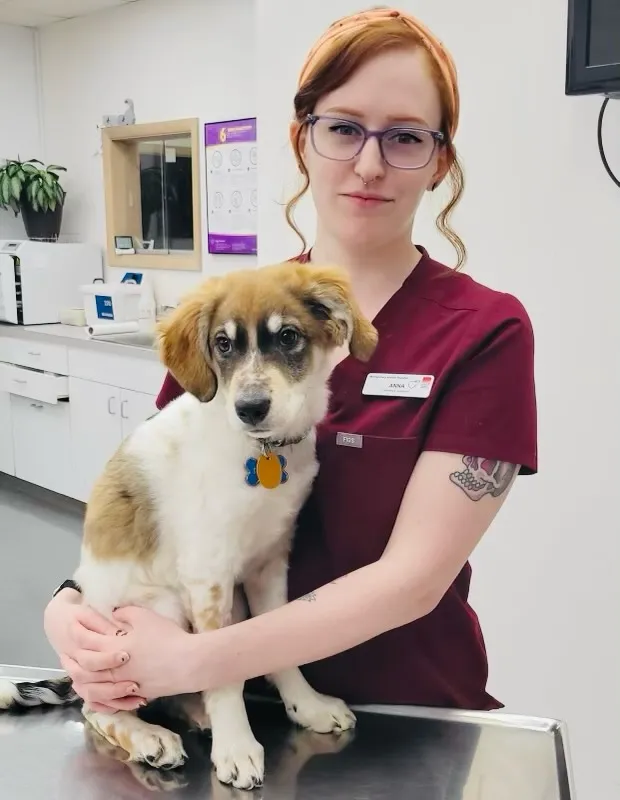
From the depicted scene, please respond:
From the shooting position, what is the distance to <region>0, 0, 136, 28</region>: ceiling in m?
4.74

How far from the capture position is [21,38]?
5.38 m

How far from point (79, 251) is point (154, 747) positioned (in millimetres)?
4493

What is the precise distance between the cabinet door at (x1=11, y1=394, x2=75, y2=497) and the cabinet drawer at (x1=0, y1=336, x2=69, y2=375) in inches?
8.7

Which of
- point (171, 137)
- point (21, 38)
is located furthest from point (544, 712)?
point (21, 38)

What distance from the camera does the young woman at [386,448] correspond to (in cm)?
100

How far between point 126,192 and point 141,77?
0.71 m

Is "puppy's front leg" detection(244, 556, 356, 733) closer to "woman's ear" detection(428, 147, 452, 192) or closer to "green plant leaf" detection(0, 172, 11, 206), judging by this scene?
"woman's ear" detection(428, 147, 452, 192)

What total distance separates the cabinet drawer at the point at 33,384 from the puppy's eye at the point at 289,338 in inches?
141

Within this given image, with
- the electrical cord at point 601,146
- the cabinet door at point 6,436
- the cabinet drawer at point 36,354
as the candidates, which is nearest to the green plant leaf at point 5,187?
the cabinet drawer at point 36,354

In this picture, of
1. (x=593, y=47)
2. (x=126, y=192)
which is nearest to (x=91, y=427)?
(x=126, y=192)

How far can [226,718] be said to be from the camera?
1056mm

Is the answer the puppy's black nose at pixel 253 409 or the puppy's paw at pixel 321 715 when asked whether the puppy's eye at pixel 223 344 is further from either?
the puppy's paw at pixel 321 715

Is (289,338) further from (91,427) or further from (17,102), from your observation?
(17,102)

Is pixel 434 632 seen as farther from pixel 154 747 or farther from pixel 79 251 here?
pixel 79 251
